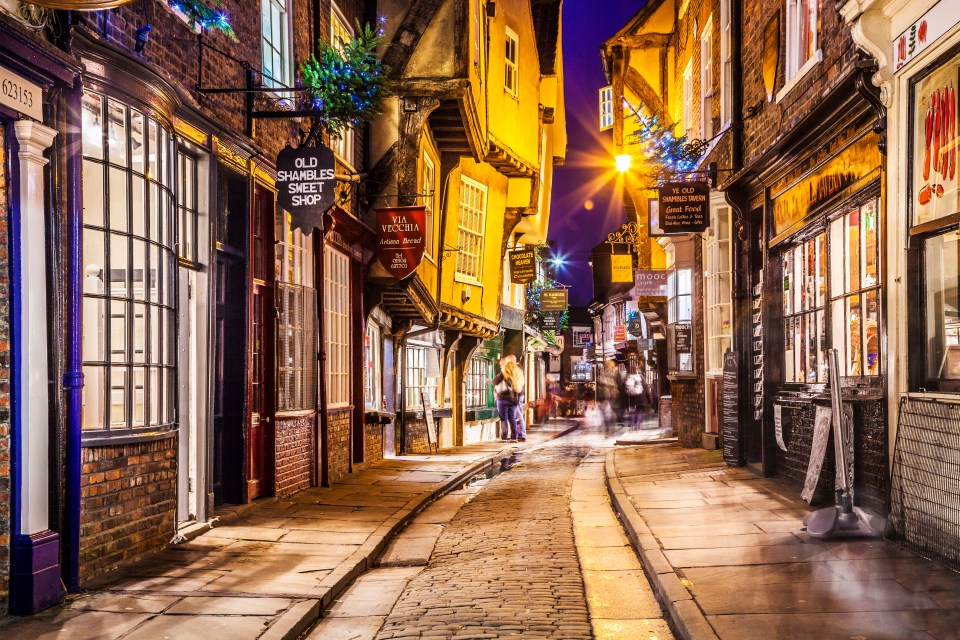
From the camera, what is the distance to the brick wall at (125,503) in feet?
22.7

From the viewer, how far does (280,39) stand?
11.9 metres

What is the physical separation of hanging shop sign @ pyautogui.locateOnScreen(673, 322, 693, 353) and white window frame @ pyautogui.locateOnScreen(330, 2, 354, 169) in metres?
7.76

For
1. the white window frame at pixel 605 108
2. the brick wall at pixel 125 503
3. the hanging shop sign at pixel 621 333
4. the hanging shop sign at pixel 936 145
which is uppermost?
the white window frame at pixel 605 108

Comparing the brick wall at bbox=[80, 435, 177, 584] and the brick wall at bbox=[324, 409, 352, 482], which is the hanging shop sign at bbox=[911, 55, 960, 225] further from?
the brick wall at bbox=[324, 409, 352, 482]

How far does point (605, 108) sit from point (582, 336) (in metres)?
39.8

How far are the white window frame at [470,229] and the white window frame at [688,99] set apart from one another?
16.7 feet

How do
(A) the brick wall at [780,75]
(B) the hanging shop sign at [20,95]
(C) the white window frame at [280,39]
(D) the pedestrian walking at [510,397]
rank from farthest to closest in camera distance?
(D) the pedestrian walking at [510,397], (C) the white window frame at [280,39], (A) the brick wall at [780,75], (B) the hanging shop sign at [20,95]

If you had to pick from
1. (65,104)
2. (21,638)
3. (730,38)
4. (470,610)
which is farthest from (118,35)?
(730,38)

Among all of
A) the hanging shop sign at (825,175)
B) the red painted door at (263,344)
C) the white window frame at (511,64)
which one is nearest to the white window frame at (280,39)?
the red painted door at (263,344)

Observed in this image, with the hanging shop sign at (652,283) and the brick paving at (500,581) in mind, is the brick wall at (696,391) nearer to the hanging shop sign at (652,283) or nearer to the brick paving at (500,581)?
the hanging shop sign at (652,283)

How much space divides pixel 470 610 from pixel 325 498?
6.08 meters

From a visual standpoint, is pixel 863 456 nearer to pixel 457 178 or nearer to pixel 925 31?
pixel 925 31

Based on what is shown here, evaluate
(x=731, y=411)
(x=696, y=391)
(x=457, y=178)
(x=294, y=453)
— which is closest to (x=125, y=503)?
(x=294, y=453)

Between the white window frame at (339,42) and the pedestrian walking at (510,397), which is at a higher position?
the white window frame at (339,42)
